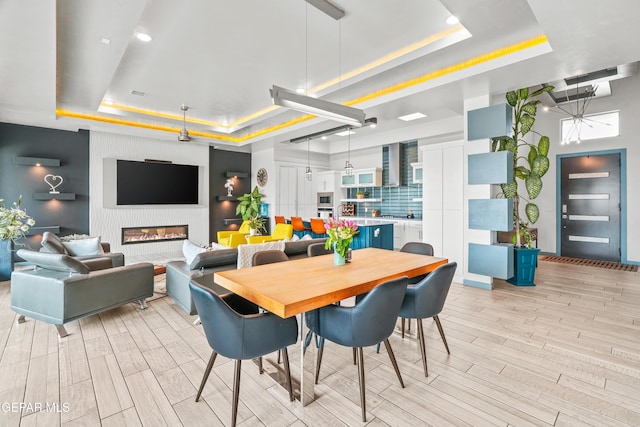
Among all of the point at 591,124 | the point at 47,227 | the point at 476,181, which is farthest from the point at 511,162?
the point at 47,227

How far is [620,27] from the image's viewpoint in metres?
2.66

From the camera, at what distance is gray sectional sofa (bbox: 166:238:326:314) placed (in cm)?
327

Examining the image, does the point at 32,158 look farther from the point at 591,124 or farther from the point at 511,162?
the point at 591,124

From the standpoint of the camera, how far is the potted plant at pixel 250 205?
836 cm

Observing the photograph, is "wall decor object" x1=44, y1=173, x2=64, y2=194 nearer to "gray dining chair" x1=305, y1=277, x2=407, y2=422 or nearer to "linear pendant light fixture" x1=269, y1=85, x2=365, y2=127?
"linear pendant light fixture" x1=269, y1=85, x2=365, y2=127

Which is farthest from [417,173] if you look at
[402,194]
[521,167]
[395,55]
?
[395,55]

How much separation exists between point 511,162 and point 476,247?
129 centimetres

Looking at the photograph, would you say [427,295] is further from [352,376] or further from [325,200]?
[325,200]

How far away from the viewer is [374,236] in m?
6.72

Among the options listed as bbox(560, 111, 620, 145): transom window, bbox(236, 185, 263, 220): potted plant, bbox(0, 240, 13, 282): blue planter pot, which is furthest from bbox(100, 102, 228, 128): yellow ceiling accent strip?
bbox(560, 111, 620, 145): transom window

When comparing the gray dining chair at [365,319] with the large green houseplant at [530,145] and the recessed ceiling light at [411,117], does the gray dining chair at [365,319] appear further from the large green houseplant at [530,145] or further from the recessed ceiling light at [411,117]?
the recessed ceiling light at [411,117]

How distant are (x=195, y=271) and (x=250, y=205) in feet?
17.2

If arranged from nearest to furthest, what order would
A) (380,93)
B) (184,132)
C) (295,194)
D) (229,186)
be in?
(380,93) < (184,132) < (229,186) < (295,194)

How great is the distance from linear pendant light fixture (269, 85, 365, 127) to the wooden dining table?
4.49 feet
